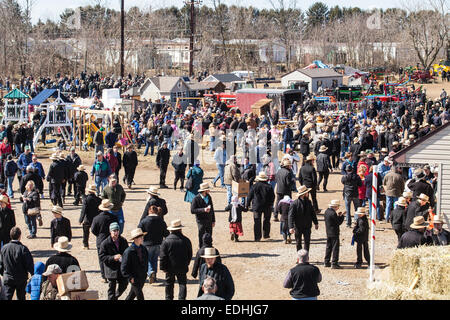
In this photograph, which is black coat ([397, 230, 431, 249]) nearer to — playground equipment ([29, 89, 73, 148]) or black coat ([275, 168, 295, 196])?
black coat ([275, 168, 295, 196])

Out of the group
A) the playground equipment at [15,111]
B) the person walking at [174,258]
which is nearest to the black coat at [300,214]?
the person walking at [174,258]

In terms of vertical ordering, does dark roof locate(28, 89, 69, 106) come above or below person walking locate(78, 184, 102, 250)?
above

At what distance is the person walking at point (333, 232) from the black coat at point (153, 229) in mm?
3097

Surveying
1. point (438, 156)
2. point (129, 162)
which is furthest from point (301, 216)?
point (129, 162)

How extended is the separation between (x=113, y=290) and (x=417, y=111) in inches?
970

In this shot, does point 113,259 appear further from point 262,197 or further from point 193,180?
point 193,180

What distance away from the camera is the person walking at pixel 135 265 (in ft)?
33.3

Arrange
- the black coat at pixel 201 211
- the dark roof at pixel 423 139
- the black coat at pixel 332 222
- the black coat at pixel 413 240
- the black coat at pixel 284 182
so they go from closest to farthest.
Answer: the black coat at pixel 413 240
the black coat at pixel 332 222
the black coat at pixel 201 211
the dark roof at pixel 423 139
the black coat at pixel 284 182

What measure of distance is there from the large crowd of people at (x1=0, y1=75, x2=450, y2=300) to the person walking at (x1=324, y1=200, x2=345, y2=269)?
2cm

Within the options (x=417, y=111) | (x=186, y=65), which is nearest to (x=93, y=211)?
(x=417, y=111)

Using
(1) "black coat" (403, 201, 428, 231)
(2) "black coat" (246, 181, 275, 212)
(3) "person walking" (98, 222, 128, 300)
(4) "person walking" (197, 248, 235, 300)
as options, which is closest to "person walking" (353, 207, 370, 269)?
(1) "black coat" (403, 201, 428, 231)

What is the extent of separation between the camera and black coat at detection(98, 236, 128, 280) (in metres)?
10.6

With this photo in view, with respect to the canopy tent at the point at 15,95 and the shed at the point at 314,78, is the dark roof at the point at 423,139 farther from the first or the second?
the shed at the point at 314,78
